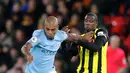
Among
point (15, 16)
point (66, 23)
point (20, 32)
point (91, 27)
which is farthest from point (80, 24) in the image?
point (91, 27)

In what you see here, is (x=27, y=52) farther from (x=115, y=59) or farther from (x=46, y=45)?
(x=115, y=59)

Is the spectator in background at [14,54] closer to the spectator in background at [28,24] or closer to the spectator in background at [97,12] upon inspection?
the spectator in background at [28,24]

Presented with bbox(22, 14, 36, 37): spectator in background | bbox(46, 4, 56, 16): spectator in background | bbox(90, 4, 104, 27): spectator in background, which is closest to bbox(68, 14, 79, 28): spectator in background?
bbox(90, 4, 104, 27): spectator in background

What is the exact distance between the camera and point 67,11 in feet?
40.7

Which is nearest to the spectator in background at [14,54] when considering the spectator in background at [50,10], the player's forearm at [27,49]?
the spectator in background at [50,10]

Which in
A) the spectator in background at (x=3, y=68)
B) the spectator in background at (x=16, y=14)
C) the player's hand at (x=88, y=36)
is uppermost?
the spectator in background at (x=16, y=14)

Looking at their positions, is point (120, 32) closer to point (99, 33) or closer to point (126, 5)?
point (126, 5)

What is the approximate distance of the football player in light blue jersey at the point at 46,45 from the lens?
6797 mm

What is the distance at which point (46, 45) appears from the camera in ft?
22.8

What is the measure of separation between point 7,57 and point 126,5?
3.28 m

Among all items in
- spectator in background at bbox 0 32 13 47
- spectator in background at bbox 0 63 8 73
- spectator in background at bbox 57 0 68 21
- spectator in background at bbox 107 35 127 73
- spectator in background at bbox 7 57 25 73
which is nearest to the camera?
spectator in background at bbox 107 35 127 73

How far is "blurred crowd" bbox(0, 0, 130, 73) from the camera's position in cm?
1120

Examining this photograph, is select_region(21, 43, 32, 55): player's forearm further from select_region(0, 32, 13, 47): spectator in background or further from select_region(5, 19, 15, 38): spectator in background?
select_region(5, 19, 15, 38): spectator in background

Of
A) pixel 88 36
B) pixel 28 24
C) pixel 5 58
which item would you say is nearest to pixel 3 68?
pixel 5 58
